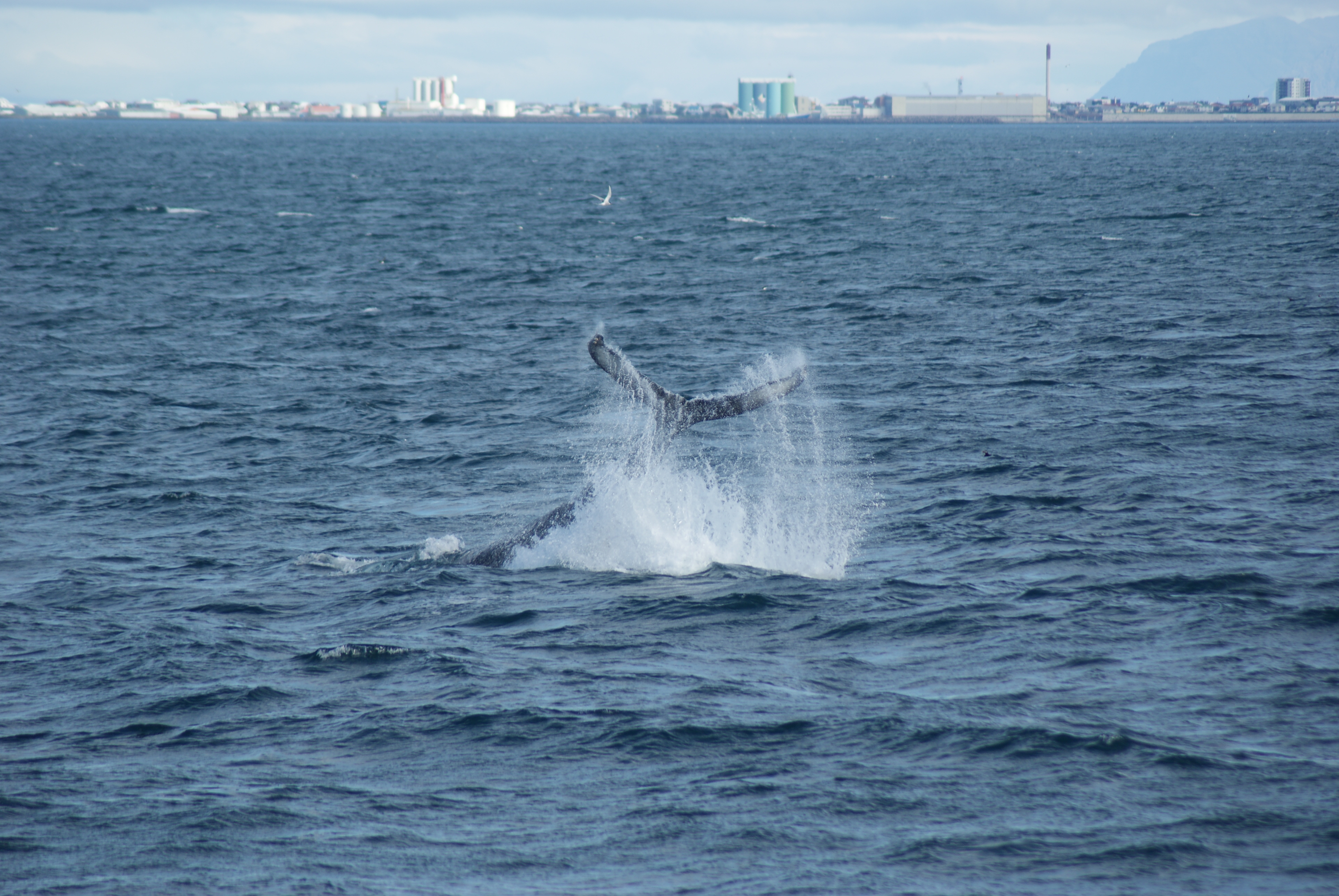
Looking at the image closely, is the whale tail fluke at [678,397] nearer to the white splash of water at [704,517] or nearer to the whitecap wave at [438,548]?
the white splash of water at [704,517]

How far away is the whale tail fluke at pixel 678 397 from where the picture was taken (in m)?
13.6

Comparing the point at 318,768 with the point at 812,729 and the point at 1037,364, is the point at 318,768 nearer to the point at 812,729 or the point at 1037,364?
the point at 812,729

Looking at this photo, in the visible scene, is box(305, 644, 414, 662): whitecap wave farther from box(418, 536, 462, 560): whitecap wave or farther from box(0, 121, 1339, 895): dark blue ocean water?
box(418, 536, 462, 560): whitecap wave

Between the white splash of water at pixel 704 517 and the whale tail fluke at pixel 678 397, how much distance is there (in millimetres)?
423

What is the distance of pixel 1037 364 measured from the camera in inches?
1064

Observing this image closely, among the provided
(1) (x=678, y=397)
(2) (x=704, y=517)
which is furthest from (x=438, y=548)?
(1) (x=678, y=397)

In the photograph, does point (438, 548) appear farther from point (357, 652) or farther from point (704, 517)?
point (357, 652)

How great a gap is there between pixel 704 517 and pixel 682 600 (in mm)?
2519

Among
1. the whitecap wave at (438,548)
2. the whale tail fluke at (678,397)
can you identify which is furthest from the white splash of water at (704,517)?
the whitecap wave at (438,548)

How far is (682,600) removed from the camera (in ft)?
47.1

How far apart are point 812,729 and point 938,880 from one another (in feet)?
7.78

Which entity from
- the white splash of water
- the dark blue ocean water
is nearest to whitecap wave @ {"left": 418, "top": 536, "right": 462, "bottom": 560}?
the dark blue ocean water

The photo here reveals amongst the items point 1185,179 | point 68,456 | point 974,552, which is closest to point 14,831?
A: point 974,552

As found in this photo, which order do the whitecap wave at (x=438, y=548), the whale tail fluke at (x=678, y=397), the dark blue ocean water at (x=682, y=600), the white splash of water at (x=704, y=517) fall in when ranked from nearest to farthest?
1. the dark blue ocean water at (x=682, y=600)
2. the whale tail fluke at (x=678, y=397)
3. the white splash of water at (x=704, y=517)
4. the whitecap wave at (x=438, y=548)
